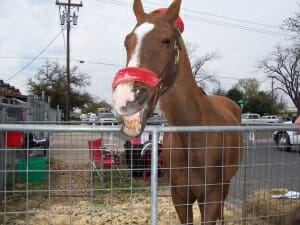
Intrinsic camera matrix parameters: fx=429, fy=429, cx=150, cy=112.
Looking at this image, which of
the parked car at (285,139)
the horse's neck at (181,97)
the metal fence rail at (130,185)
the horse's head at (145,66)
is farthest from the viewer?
the parked car at (285,139)

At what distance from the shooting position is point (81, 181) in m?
8.25

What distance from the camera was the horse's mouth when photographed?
246cm

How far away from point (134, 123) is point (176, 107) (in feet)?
3.10

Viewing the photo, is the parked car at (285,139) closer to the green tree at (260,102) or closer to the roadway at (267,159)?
the roadway at (267,159)

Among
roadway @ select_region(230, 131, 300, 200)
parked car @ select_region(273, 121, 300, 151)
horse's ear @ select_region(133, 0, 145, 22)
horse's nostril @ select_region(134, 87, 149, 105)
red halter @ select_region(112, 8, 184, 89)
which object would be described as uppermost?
horse's ear @ select_region(133, 0, 145, 22)

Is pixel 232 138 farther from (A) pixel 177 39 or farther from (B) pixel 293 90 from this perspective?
(B) pixel 293 90

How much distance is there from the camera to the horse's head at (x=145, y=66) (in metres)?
2.41

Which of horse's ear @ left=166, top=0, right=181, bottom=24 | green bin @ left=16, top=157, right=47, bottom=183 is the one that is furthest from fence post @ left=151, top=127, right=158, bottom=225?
green bin @ left=16, top=157, right=47, bottom=183

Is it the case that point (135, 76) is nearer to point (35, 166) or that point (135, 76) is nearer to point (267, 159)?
point (267, 159)

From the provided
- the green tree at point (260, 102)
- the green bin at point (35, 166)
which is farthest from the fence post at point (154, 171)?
the green tree at point (260, 102)

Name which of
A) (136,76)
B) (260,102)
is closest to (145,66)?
(136,76)

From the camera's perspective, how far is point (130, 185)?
5.20 m

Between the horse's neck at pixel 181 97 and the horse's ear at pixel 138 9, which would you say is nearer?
the horse's ear at pixel 138 9

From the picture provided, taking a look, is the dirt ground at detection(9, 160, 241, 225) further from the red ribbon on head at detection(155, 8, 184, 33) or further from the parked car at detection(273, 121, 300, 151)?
the red ribbon on head at detection(155, 8, 184, 33)
